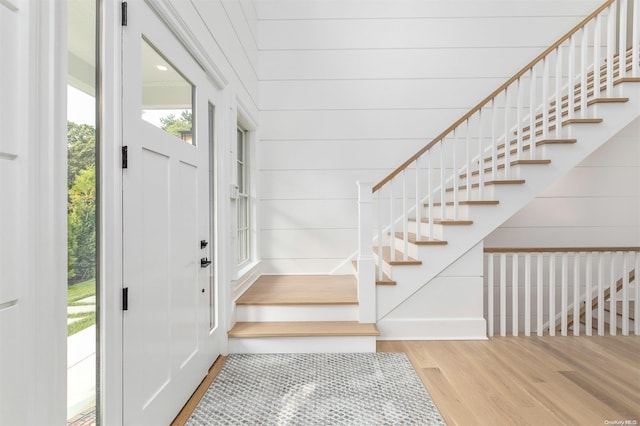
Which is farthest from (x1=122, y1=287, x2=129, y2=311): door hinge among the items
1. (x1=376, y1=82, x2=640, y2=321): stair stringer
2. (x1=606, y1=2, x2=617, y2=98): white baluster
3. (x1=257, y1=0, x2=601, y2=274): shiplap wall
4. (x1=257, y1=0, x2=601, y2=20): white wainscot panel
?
(x1=606, y1=2, x2=617, y2=98): white baluster

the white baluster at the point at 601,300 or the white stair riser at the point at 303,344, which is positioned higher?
the white baluster at the point at 601,300

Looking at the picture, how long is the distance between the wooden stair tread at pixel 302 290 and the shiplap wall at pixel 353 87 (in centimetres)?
28

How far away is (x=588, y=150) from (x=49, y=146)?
3800 millimetres

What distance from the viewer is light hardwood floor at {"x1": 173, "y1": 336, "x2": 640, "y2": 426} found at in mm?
1856

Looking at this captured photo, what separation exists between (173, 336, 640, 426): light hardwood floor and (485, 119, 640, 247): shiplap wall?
53.3 inches

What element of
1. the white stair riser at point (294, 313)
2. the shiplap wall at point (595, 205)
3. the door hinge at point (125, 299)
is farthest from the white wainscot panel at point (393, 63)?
the door hinge at point (125, 299)

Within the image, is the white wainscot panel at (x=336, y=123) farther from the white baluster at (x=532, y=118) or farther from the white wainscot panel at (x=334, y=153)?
the white baluster at (x=532, y=118)

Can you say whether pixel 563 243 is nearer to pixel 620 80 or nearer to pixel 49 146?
pixel 620 80

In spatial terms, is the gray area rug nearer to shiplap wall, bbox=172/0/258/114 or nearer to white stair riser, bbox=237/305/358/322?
white stair riser, bbox=237/305/358/322

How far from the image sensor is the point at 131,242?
4.63 feet

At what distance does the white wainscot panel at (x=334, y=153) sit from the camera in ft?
13.2

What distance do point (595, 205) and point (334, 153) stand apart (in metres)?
3.22

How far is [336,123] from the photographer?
159 inches

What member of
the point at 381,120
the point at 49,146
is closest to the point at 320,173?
the point at 381,120
